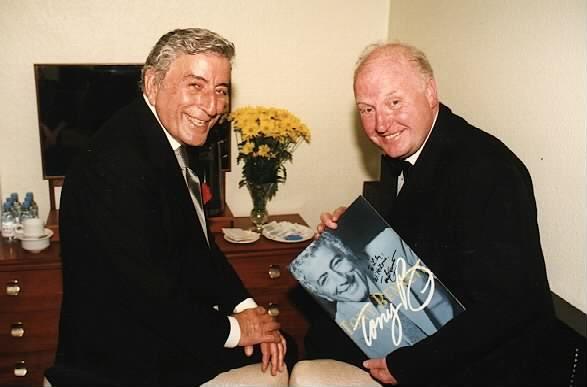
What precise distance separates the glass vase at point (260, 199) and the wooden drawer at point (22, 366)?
3.34ft

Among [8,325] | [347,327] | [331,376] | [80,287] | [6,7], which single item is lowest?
[8,325]

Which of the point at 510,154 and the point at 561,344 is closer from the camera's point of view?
the point at 561,344

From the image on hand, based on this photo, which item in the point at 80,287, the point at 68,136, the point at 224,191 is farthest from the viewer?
the point at 224,191

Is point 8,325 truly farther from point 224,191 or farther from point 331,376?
point 331,376

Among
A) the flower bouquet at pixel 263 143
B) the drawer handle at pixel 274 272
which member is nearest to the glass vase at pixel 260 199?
the flower bouquet at pixel 263 143

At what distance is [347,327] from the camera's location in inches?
60.2

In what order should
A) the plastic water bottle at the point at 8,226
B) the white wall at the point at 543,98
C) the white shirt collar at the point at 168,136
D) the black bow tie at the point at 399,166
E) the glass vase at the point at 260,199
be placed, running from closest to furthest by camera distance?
Result: the white wall at the point at 543,98 → the white shirt collar at the point at 168,136 → the black bow tie at the point at 399,166 → the plastic water bottle at the point at 8,226 → the glass vase at the point at 260,199

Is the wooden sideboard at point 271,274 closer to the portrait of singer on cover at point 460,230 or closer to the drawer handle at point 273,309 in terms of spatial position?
the drawer handle at point 273,309

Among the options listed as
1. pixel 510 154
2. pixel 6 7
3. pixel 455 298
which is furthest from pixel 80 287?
pixel 6 7

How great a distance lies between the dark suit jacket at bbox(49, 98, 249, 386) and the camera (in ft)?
4.70

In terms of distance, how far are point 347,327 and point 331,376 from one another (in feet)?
0.44

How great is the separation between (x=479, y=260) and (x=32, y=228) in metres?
1.77

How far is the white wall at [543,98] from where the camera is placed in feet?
4.91

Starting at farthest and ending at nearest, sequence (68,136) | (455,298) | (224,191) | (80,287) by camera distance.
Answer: (224,191), (68,136), (80,287), (455,298)
